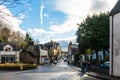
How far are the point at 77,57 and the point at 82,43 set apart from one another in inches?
1343

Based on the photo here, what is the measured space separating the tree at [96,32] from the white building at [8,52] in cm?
3867

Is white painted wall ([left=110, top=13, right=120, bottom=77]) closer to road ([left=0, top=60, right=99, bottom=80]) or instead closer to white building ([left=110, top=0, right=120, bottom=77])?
white building ([left=110, top=0, right=120, bottom=77])

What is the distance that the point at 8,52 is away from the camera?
92.0m

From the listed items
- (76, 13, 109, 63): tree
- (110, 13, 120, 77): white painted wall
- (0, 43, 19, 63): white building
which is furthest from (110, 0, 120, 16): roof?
(0, 43, 19, 63): white building

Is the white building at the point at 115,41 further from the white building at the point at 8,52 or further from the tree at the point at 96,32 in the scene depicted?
the white building at the point at 8,52

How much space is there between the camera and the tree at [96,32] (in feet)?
176

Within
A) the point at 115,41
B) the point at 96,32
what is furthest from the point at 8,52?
the point at 115,41

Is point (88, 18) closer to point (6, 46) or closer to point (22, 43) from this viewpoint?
point (6, 46)

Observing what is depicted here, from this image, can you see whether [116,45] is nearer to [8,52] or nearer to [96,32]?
[96,32]

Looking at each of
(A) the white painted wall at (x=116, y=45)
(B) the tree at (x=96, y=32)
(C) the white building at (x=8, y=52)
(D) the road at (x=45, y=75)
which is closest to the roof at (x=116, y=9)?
(A) the white painted wall at (x=116, y=45)

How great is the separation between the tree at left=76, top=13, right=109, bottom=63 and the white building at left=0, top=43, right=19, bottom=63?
38.7 metres

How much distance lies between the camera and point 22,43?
121125 millimetres

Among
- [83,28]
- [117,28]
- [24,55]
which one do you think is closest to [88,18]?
[83,28]

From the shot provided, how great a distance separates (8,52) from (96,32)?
4441cm
